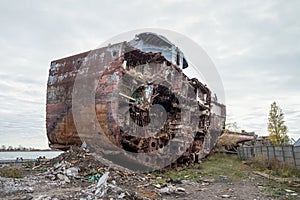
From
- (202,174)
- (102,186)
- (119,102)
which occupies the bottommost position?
(202,174)

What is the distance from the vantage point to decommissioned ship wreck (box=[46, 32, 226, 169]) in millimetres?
6801

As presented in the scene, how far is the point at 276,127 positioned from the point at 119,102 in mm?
22189

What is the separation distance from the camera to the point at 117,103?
664 centimetres

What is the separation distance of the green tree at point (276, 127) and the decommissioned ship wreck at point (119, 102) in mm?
17766

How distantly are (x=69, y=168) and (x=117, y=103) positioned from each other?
1928 millimetres

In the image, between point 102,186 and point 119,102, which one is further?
point 119,102

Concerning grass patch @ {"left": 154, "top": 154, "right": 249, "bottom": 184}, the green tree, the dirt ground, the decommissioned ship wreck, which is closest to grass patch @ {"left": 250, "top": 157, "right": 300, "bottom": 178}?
grass patch @ {"left": 154, "top": 154, "right": 249, "bottom": 184}

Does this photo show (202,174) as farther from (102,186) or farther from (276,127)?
(276,127)

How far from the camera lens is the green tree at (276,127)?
960 inches

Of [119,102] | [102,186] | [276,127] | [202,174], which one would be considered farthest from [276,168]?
[276,127]

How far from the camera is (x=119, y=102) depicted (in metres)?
6.71

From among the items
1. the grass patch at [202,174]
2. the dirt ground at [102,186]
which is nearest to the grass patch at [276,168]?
the grass patch at [202,174]

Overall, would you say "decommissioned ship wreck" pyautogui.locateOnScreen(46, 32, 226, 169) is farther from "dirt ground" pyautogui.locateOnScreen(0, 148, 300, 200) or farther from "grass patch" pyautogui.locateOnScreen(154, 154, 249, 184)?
"dirt ground" pyautogui.locateOnScreen(0, 148, 300, 200)

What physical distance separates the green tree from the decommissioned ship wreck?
699 inches
